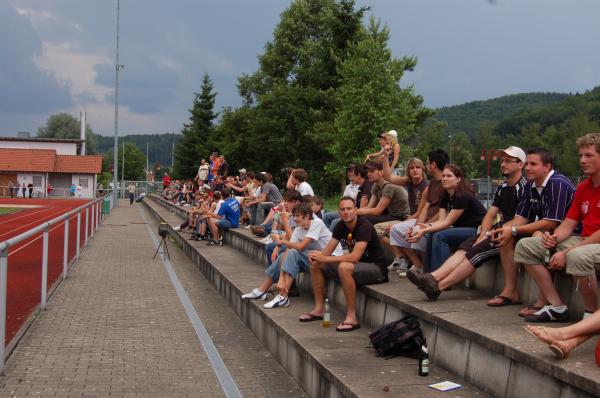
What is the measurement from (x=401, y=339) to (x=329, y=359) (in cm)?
62

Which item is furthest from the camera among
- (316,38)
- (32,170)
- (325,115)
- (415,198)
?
(32,170)

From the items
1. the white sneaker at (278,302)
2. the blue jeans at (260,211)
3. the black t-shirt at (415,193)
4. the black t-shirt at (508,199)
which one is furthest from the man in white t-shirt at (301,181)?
the black t-shirt at (508,199)

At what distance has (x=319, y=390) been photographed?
17.7 ft

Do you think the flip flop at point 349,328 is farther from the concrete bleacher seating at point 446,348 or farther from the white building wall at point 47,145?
the white building wall at point 47,145

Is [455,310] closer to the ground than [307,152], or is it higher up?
closer to the ground

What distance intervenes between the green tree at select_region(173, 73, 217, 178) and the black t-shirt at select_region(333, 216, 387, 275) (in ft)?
217

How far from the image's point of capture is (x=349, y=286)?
680 centimetres

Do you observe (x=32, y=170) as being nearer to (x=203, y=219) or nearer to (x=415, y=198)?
(x=203, y=219)

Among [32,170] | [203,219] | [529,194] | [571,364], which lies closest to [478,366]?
[571,364]

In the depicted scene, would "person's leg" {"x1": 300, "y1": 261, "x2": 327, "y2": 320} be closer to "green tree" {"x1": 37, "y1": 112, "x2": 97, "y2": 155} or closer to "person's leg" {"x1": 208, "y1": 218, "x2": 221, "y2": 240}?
"person's leg" {"x1": 208, "y1": 218, "x2": 221, "y2": 240}

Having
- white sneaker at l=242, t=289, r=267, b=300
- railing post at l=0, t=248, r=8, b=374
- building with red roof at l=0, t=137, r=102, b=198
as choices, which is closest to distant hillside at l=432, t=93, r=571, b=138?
building with red roof at l=0, t=137, r=102, b=198

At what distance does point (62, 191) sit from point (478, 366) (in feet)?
251

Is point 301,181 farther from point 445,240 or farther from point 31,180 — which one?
point 31,180

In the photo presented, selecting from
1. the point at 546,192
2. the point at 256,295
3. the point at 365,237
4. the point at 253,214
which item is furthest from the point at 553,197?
the point at 253,214
